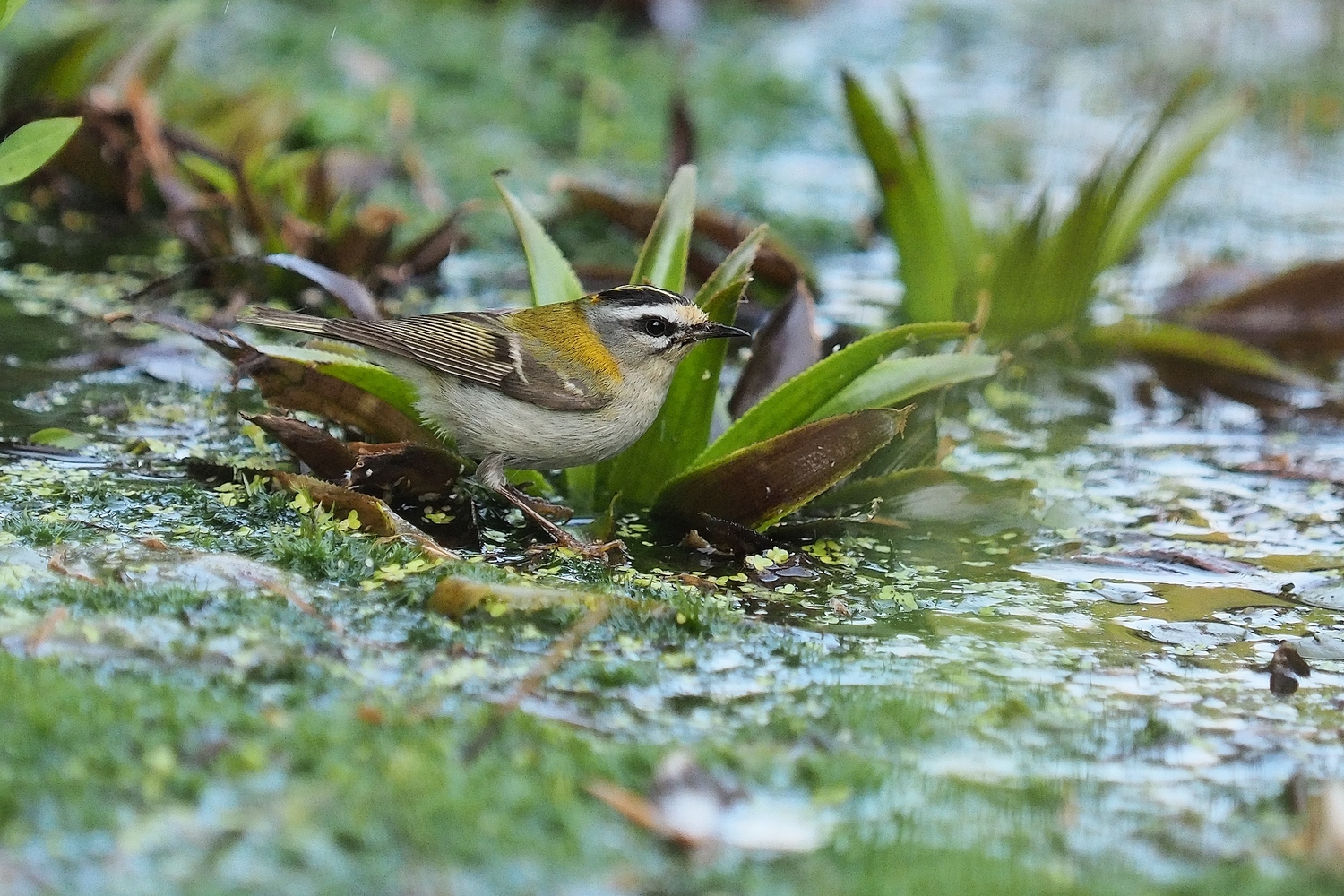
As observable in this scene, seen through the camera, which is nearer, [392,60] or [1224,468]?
[1224,468]

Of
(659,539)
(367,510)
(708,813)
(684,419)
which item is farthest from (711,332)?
(708,813)

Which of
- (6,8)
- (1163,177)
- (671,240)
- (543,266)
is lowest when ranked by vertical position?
(543,266)

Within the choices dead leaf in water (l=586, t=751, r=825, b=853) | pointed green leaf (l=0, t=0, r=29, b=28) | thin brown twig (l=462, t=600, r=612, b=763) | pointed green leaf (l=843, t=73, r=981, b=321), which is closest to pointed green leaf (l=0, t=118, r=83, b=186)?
pointed green leaf (l=0, t=0, r=29, b=28)

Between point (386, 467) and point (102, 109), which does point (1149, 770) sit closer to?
point (386, 467)

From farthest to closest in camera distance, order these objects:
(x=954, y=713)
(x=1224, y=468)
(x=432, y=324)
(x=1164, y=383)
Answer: (x=1164, y=383), (x=1224, y=468), (x=432, y=324), (x=954, y=713)

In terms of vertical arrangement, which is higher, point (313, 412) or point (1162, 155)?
point (1162, 155)

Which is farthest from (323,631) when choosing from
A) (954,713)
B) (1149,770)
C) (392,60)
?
(392,60)

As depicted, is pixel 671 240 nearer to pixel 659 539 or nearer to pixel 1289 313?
pixel 659 539
